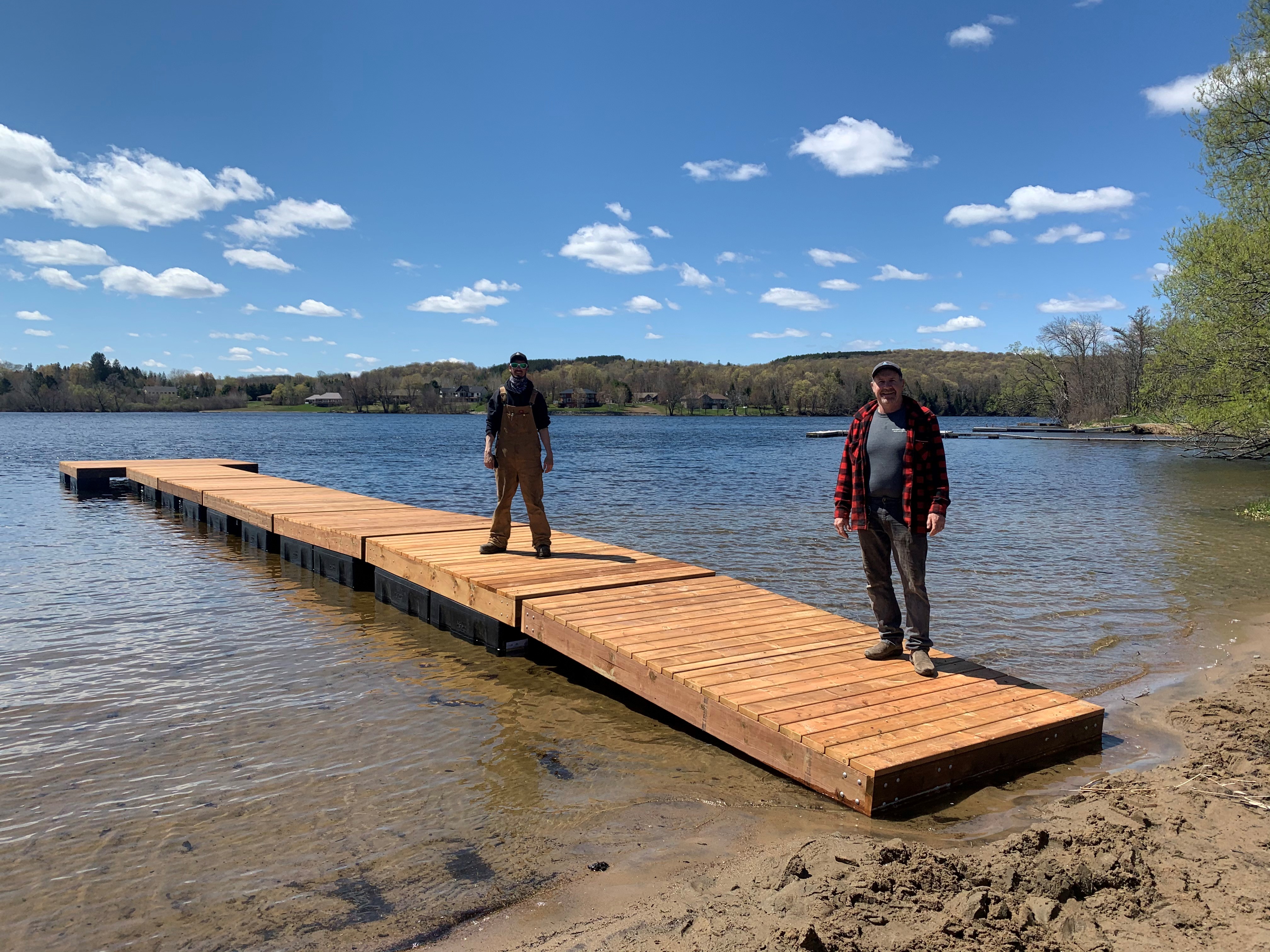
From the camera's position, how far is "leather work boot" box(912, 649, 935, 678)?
209 inches

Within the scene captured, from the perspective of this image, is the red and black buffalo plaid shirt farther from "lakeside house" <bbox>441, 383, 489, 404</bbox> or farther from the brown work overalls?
"lakeside house" <bbox>441, 383, 489, 404</bbox>

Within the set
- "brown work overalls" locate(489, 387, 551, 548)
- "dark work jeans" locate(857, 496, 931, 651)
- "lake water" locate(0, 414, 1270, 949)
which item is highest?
"brown work overalls" locate(489, 387, 551, 548)

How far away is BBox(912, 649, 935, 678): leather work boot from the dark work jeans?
0.06 meters

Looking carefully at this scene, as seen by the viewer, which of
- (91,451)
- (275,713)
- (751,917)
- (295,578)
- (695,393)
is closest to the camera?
(751,917)

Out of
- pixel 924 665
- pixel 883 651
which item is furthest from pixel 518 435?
pixel 924 665

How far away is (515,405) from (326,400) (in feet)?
537

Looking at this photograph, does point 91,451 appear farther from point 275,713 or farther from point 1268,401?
point 1268,401

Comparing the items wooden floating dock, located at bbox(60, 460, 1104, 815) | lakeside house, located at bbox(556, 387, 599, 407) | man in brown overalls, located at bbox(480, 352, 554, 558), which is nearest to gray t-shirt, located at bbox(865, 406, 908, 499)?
wooden floating dock, located at bbox(60, 460, 1104, 815)

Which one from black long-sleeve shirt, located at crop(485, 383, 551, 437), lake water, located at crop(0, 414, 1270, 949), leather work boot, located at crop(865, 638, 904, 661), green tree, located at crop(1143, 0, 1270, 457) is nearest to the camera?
lake water, located at crop(0, 414, 1270, 949)

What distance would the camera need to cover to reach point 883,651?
559 cm

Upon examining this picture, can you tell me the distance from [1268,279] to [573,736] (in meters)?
19.1

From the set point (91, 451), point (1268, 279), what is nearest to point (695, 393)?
point (91, 451)

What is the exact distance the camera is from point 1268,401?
1675 centimetres

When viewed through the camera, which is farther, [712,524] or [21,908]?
[712,524]
